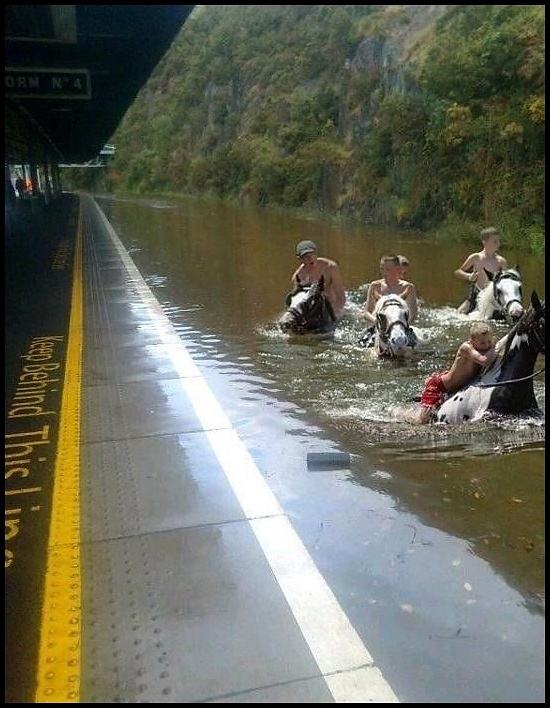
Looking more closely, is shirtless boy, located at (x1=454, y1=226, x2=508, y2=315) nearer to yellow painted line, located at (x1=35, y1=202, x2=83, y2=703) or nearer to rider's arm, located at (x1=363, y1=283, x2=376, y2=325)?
rider's arm, located at (x1=363, y1=283, x2=376, y2=325)

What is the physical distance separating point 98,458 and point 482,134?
26231 mm

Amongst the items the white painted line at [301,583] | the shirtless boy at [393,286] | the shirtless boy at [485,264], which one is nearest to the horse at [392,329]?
the shirtless boy at [393,286]

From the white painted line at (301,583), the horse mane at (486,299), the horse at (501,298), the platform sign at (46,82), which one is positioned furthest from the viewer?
the platform sign at (46,82)

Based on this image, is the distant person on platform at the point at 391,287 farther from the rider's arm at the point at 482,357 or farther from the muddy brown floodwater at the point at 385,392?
the rider's arm at the point at 482,357

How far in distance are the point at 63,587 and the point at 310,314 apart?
7277mm

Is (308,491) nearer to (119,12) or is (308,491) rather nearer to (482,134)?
(119,12)

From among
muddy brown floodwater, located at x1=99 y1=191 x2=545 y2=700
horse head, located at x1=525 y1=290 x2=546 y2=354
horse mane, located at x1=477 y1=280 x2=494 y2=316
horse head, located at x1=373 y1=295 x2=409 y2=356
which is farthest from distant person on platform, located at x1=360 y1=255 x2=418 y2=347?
horse head, located at x1=525 y1=290 x2=546 y2=354

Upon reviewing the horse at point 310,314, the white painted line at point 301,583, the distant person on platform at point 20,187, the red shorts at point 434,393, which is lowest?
the white painted line at point 301,583

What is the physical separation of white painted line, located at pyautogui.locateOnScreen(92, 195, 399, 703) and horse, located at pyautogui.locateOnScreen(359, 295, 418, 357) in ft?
8.83

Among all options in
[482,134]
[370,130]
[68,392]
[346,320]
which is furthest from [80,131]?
[68,392]

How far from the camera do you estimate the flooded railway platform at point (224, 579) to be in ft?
10.3

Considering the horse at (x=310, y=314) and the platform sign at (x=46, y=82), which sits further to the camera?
the platform sign at (x=46, y=82)

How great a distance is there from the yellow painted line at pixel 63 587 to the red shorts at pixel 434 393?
3030 mm

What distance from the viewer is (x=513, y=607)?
3605 mm
